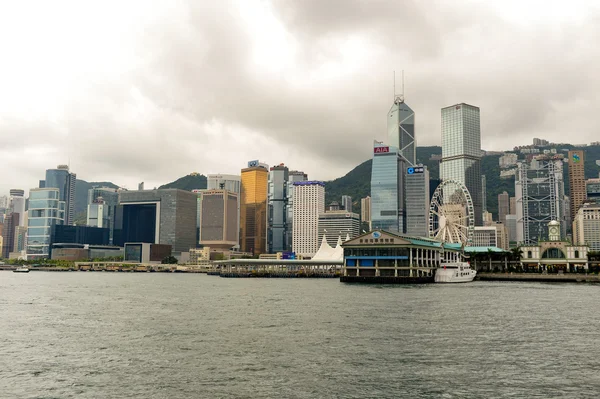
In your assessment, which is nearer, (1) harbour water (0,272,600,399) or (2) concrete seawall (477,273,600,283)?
(1) harbour water (0,272,600,399)

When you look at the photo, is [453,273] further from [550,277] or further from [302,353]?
[302,353]

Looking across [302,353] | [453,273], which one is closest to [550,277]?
[453,273]

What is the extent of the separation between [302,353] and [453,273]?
430ft

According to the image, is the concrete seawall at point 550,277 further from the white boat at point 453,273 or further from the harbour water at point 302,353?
the harbour water at point 302,353

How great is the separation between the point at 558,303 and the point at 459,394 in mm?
68211

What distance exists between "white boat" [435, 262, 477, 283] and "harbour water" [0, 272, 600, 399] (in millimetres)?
85138

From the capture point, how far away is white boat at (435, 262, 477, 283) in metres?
170

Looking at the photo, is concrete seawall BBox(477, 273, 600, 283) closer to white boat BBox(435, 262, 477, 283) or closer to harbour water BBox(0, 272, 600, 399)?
white boat BBox(435, 262, 477, 283)

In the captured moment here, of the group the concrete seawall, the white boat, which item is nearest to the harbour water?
the white boat

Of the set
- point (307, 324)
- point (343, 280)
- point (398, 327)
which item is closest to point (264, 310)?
point (307, 324)

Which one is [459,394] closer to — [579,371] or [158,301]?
[579,371]

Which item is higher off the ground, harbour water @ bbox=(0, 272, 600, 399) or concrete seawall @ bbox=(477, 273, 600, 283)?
concrete seawall @ bbox=(477, 273, 600, 283)

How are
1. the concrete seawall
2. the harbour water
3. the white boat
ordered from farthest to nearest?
the concrete seawall, the white boat, the harbour water

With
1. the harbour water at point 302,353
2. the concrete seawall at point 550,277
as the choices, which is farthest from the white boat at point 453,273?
the harbour water at point 302,353
